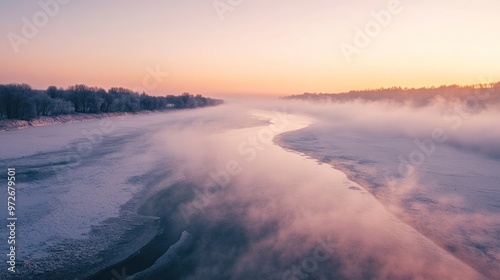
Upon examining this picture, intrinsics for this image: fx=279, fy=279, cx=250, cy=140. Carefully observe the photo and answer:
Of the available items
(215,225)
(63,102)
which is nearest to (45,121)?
(63,102)

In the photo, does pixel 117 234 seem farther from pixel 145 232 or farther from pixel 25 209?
pixel 25 209

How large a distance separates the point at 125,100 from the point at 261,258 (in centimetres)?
6437

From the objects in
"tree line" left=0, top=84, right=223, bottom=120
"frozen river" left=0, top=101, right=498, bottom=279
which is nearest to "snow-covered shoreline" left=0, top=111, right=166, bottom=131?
"tree line" left=0, top=84, right=223, bottom=120

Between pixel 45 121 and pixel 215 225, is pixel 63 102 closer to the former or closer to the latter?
pixel 45 121

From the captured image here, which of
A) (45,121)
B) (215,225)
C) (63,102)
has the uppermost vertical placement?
(63,102)

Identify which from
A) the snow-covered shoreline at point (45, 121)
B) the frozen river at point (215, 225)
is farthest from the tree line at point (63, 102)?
the frozen river at point (215, 225)

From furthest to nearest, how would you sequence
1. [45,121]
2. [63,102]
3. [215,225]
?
1. [63,102]
2. [45,121]
3. [215,225]

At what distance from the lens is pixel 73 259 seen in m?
6.19

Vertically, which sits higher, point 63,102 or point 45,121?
point 63,102

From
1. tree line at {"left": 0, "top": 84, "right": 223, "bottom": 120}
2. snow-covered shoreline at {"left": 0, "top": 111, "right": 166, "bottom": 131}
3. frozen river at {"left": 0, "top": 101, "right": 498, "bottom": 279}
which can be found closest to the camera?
frozen river at {"left": 0, "top": 101, "right": 498, "bottom": 279}

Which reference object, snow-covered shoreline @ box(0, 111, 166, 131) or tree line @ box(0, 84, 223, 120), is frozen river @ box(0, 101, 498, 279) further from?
tree line @ box(0, 84, 223, 120)

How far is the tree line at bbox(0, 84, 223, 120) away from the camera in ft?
111

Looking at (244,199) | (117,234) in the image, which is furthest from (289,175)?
(117,234)

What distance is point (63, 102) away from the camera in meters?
43.8
